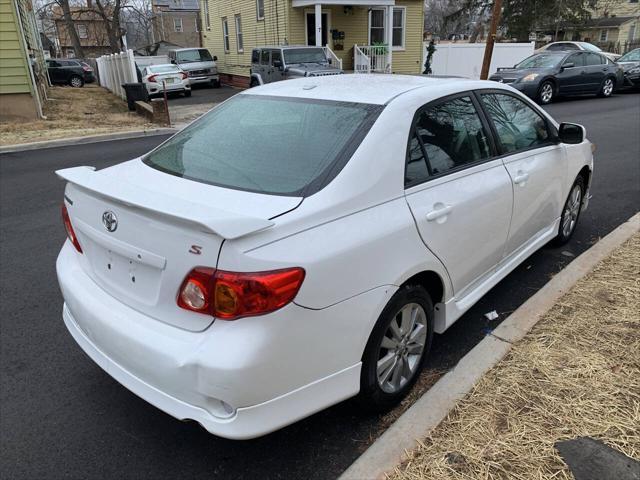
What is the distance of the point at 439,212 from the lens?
2744 mm

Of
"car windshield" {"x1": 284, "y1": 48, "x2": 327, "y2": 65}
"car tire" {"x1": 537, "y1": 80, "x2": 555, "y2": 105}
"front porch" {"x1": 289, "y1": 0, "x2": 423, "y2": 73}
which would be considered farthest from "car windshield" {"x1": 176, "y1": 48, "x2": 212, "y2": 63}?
"car tire" {"x1": 537, "y1": 80, "x2": 555, "y2": 105}

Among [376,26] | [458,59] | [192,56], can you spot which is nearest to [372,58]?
[376,26]

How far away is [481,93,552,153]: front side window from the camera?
11.6 ft

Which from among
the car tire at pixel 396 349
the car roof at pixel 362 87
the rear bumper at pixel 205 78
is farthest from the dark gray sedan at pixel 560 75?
the rear bumper at pixel 205 78

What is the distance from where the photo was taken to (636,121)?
12.8 m

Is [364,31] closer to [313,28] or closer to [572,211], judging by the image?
→ [313,28]

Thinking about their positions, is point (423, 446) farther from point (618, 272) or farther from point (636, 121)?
point (636, 121)

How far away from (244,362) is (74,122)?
43.9 feet

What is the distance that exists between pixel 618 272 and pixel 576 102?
49.9 ft

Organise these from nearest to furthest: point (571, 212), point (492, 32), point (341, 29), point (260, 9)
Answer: point (571, 212) < point (492, 32) < point (341, 29) < point (260, 9)

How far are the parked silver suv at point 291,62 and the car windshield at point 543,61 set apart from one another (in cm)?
618

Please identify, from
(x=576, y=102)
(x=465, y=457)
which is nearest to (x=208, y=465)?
(x=465, y=457)

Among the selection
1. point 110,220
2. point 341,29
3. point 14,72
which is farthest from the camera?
point 341,29

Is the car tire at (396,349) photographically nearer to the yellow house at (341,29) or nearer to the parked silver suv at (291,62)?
the parked silver suv at (291,62)
